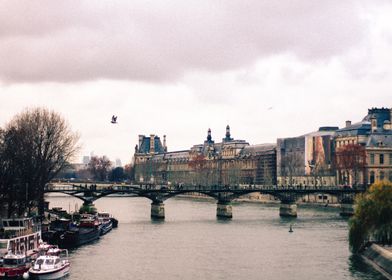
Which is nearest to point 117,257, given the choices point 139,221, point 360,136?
point 139,221

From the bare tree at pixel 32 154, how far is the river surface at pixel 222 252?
9464 millimetres

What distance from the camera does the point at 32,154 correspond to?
90.9 metres

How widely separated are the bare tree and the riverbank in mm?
34569

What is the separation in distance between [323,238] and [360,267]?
20.8 meters

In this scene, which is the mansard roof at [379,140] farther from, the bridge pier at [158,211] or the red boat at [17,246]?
the red boat at [17,246]

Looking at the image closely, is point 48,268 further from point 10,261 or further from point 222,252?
point 222,252

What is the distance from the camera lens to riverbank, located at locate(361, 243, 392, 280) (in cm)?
5566

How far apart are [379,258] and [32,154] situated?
45323 millimetres

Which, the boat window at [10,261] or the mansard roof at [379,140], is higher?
the mansard roof at [379,140]

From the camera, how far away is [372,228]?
6359 cm

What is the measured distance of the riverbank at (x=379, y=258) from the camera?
5566 centimetres

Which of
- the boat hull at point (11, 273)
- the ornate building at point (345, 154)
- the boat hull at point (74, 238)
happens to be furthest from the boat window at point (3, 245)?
the ornate building at point (345, 154)

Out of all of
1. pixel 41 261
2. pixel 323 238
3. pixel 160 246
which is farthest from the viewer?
pixel 323 238

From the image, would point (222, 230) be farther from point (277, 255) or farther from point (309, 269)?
point (309, 269)
